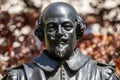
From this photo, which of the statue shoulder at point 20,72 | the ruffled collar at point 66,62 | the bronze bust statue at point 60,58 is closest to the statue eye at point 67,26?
the bronze bust statue at point 60,58

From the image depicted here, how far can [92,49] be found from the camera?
27.9ft

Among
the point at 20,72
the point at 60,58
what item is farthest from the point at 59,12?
the point at 20,72

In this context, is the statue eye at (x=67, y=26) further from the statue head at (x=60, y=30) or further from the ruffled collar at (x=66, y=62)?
the ruffled collar at (x=66, y=62)

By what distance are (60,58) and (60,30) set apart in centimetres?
16

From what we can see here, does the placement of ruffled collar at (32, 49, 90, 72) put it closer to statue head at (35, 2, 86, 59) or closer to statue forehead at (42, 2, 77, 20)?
statue head at (35, 2, 86, 59)

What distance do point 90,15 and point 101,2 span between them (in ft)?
0.86

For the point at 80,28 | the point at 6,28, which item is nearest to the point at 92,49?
the point at 6,28

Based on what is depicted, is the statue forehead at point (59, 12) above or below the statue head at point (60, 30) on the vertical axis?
above

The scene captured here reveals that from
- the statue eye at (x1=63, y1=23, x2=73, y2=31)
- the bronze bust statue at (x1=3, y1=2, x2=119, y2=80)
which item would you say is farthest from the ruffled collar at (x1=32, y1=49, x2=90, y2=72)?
the statue eye at (x1=63, y1=23, x2=73, y2=31)

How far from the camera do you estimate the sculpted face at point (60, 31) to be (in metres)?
4.70

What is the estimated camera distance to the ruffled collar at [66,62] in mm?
4762

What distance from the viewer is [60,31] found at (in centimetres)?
468

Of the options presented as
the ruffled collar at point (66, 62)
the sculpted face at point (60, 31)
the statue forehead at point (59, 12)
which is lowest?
the ruffled collar at point (66, 62)

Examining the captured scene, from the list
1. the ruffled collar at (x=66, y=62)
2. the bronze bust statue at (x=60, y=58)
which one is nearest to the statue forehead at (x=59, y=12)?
the bronze bust statue at (x=60, y=58)
